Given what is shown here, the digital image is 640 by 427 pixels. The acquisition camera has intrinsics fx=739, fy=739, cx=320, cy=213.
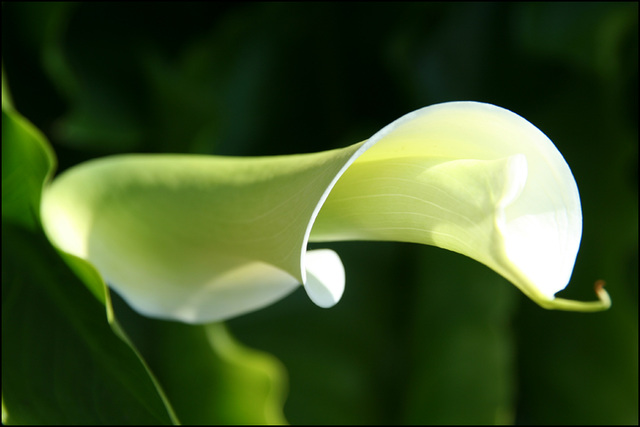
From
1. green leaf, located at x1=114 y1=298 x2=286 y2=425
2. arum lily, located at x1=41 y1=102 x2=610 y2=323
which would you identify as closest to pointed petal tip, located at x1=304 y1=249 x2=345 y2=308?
arum lily, located at x1=41 y1=102 x2=610 y2=323

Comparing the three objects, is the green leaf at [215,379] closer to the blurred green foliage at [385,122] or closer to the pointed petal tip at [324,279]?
the blurred green foliage at [385,122]

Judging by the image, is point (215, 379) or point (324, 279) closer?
point (324, 279)

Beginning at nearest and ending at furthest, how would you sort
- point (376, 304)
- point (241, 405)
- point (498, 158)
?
1. point (498, 158)
2. point (241, 405)
3. point (376, 304)

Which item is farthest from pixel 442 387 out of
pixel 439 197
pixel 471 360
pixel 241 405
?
pixel 439 197

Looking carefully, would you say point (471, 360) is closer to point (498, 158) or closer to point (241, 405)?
point (241, 405)

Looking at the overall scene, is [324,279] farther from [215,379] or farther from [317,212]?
[215,379]

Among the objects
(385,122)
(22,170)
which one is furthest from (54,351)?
(385,122)

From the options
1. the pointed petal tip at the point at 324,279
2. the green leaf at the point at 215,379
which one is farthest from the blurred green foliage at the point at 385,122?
the pointed petal tip at the point at 324,279
